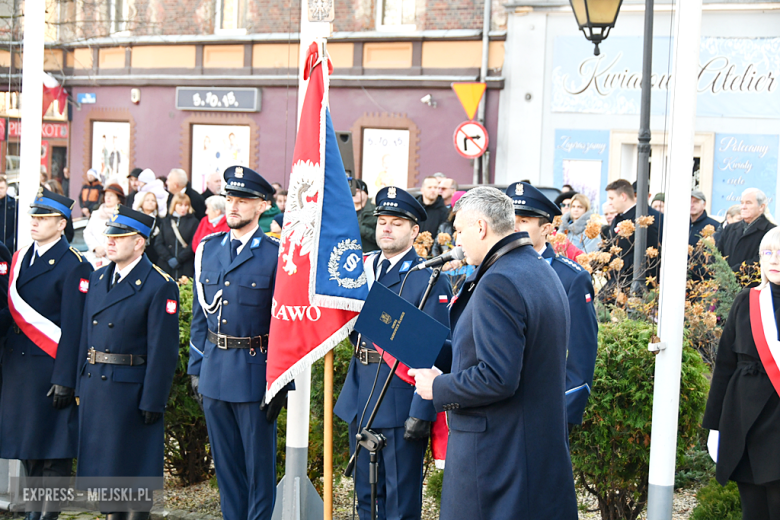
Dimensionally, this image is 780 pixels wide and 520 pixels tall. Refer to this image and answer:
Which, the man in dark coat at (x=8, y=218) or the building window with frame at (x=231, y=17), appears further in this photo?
the building window with frame at (x=231, y=17)

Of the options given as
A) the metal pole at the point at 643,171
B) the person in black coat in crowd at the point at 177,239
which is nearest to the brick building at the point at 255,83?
the person in black coat in crowd at the point at 177,239

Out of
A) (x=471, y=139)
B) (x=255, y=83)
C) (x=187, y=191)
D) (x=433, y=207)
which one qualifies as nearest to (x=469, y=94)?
(x=471, y=139)

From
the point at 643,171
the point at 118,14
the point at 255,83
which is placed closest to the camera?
the point at 643,171

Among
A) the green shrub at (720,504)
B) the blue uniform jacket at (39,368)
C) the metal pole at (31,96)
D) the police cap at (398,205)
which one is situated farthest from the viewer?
the metal pole at (31,96)

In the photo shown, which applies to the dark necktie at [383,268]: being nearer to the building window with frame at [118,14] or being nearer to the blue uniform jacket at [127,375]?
the blue uniform jacket at [127,375]

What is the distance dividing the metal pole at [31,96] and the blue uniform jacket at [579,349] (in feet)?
12.5

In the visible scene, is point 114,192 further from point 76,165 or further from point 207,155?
point 76,165

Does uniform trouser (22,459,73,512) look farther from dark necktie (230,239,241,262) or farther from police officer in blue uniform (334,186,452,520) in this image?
police officer in blue uniform (334,186,452,520)

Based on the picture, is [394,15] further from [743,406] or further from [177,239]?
[743,406]

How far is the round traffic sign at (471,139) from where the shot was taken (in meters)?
16.5

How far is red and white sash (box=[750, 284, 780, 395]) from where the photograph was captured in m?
4.16

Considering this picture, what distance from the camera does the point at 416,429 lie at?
4.30 m

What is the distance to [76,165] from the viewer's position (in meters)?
22.0

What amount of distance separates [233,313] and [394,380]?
98cm
